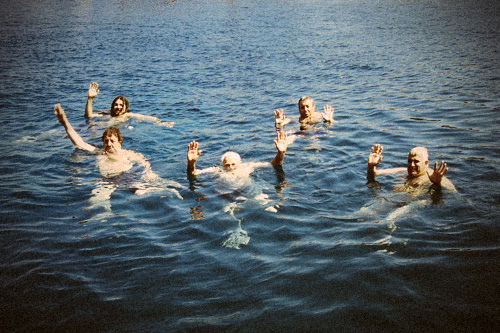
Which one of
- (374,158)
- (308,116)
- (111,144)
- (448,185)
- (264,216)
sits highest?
(308,116)

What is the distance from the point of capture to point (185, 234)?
566 cm

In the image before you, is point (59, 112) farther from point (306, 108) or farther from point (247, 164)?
point (306, 108)

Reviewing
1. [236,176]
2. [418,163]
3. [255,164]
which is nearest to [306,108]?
[255,164]

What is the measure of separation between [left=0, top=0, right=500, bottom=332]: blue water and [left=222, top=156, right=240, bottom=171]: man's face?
1.29 feet

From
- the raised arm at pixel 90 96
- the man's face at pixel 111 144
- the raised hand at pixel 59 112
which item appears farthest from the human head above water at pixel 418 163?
the raised arm at pixel 90 96

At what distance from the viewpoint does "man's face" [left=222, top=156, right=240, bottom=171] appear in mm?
7367

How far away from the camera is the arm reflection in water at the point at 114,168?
23.4 feet

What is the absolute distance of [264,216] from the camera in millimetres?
6082

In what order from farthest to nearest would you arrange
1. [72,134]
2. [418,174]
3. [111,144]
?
[72,134]
[111,144]
[418,174]

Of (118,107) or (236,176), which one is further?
(118,107)

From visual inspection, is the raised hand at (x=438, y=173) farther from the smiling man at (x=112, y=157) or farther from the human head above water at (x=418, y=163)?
the smiling man at (x=112, y=157)

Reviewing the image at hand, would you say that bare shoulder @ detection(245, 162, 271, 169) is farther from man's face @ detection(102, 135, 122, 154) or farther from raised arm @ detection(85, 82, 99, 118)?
raised arm @ detection(85, 82, 99, 118)

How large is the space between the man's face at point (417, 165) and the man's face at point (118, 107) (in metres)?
9.10

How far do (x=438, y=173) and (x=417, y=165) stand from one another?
1.89ft
